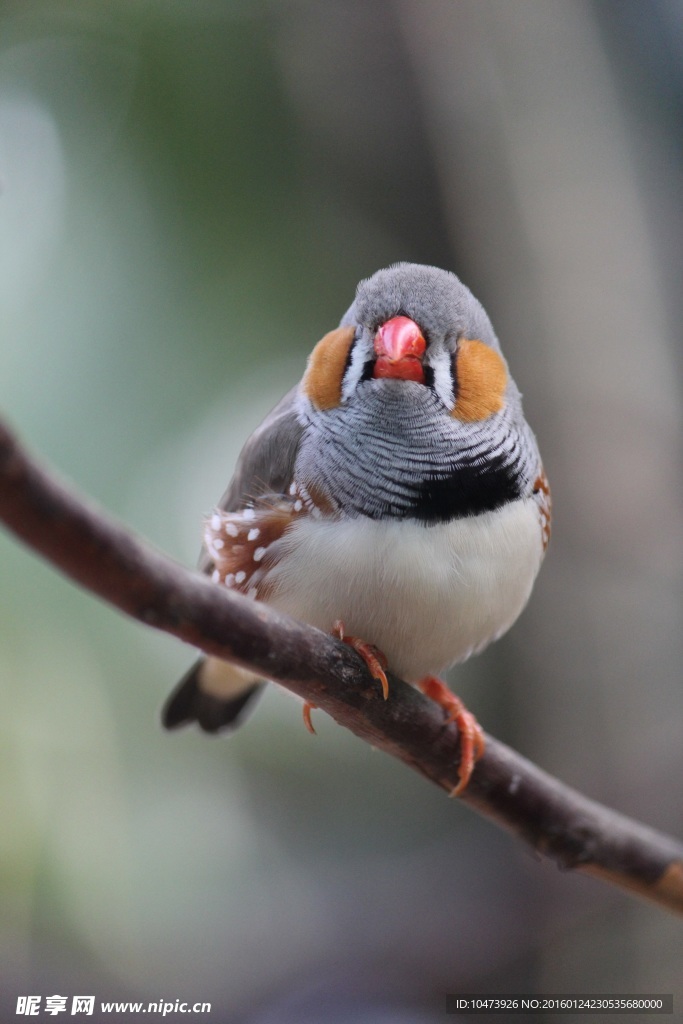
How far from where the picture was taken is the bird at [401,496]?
A: 130 centimetres

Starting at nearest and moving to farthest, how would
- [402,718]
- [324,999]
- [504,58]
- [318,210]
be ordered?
[402,718] < [324,999] < [504,58] < [318,210]

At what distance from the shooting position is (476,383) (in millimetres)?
1404

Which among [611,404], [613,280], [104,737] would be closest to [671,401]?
[611,404]

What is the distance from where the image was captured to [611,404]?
2.26 metres

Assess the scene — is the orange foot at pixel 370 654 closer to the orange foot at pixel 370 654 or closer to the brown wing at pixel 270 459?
the orange foot at pixel 370 654

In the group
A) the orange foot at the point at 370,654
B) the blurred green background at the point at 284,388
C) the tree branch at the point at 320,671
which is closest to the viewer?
the tree branch at the point at 320,671

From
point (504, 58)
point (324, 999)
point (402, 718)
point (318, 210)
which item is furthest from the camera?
point (318, 210)

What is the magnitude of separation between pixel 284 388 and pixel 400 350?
1086 mm

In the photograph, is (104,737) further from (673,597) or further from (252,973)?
(673,597)

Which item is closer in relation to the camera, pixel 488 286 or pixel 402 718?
pixel 402 718

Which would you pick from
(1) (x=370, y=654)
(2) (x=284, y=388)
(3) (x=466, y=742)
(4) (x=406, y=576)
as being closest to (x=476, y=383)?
(4) (x=406, y=576)

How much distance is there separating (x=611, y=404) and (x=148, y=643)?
4.48ft

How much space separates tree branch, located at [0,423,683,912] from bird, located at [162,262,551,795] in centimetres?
6

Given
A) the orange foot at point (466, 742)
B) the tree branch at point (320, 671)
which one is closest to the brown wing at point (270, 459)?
the tree branch at point (320, 671)
